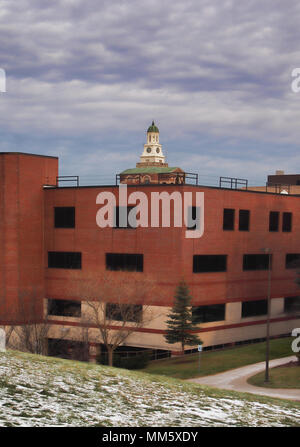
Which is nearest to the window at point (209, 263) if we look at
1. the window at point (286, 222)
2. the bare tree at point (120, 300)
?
the bare tree at point (120, 300)

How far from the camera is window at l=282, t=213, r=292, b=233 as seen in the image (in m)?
56.4

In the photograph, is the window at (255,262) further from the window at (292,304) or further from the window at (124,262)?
the window at (124,262)

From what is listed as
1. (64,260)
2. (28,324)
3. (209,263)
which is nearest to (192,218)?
(209,263)

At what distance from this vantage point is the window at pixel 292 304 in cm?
5654

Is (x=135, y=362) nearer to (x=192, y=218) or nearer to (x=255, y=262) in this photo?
(x=192, y=218)

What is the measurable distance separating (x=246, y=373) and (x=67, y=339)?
18.6 m

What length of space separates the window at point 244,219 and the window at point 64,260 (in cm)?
1561

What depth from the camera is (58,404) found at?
1650cm

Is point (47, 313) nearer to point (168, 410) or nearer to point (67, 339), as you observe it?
point (67, 339)

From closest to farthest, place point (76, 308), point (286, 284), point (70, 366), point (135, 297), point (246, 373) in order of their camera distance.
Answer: point (70, 366) → point (246, 373) → point (135, 297) → point (76, 308) → point (286, 284)

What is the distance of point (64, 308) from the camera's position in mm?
51469

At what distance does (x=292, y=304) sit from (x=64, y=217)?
83.3ft

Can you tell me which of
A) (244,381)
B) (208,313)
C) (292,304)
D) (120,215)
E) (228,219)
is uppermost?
(120,215)

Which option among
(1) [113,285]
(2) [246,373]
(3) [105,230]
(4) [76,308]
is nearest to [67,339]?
(4) [76,308]
